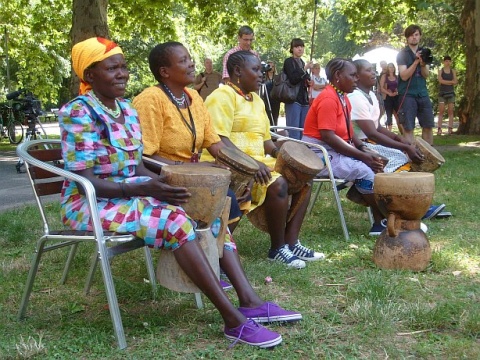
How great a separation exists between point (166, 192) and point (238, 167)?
0.92m

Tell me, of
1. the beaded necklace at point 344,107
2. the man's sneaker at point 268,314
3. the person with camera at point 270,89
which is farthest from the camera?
the person with camera at point 270,89

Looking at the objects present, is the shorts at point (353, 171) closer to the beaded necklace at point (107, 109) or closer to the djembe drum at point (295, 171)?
the djembe drum at point (295, 171)

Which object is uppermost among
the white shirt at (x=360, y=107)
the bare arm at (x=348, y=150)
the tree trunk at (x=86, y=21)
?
the tree trunk at (x=86, y=21)

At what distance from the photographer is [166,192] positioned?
3.12m

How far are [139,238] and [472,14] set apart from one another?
49.3 feet

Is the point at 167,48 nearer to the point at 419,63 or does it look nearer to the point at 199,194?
the point at 199,194

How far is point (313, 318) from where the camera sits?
3.43 m

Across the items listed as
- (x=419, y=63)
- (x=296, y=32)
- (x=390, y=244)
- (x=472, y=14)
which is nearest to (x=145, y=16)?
(x=472, y=14)

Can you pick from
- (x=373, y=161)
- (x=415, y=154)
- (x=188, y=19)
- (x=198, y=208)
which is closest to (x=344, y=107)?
(x=373, y=161)

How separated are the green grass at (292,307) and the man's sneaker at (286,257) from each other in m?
0.10

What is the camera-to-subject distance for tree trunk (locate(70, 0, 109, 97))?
10.3 m

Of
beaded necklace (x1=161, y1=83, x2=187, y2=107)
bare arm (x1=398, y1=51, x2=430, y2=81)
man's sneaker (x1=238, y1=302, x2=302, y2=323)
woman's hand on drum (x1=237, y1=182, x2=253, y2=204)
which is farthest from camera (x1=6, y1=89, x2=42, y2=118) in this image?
man's sneaker (x1=238, y1=302, x2=302, y2=323)

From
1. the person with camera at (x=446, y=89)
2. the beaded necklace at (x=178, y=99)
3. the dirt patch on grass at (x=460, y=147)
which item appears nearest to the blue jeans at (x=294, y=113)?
the dirt patch on grass at (x=460, y=147)

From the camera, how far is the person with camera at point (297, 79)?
374 inches
